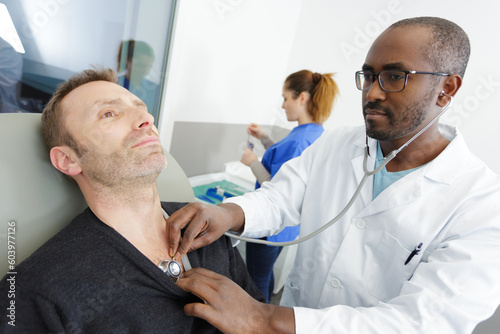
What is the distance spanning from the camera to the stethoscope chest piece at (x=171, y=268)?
86 centimetres

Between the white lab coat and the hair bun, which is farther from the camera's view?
the hair bun

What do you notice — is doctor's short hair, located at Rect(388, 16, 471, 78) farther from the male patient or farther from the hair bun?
the hair bun

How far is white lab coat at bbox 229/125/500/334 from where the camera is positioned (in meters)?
0.72

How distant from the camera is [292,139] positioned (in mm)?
1755

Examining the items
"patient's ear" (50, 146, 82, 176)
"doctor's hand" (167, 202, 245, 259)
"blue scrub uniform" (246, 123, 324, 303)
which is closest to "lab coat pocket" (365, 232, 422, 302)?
"doctor's hand" (167, 202, 245, 259)

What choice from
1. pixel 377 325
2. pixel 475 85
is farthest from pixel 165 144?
pixel 475 85

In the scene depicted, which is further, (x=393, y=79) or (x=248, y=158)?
(x=248, y=158)

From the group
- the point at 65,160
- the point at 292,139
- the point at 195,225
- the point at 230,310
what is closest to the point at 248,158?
the point at 292,139

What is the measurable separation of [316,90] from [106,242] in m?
1.48

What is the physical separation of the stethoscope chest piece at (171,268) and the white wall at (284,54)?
41.1 inches

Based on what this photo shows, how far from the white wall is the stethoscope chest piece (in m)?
1.04

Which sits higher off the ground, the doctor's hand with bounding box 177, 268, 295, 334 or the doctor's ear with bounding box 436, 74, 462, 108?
the doctor's ear with bounding box 436, 74, 462, 108

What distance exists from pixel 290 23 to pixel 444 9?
3.95 ft

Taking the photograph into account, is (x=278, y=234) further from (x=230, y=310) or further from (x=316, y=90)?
(x=230, y=310)
